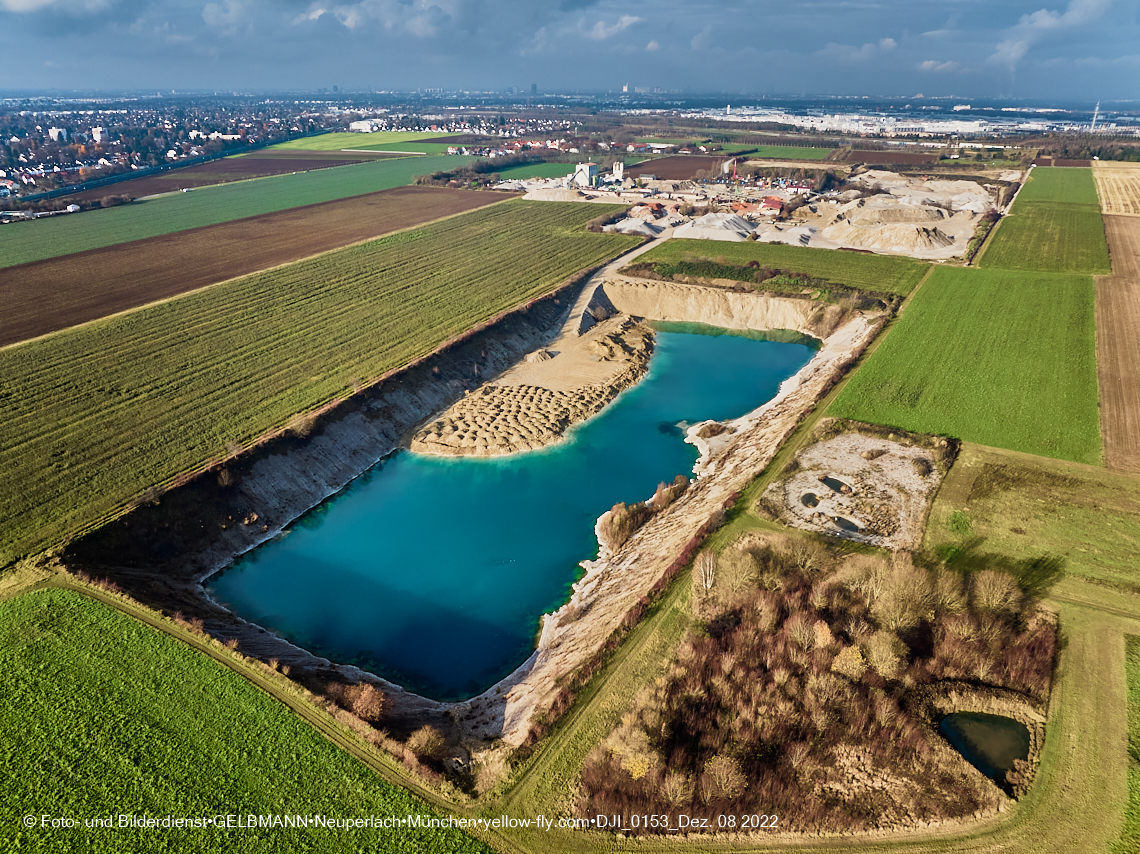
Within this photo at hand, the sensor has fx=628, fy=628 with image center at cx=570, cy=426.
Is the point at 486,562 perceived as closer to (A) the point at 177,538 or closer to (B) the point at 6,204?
(A) the point at 177,538

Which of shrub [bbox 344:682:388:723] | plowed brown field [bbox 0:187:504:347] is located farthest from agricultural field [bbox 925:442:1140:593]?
plowed brown field [bbox 0:187:504:347]

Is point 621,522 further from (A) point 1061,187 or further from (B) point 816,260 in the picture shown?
(A) point 1061,187

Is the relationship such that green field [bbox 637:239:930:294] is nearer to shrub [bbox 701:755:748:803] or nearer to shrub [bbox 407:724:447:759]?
shrub [bbox 701:755:748:803]

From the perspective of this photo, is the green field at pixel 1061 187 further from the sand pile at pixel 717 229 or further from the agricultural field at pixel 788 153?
the sand pile at pixel 717 229

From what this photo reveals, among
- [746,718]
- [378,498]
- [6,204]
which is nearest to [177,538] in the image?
[378,498]

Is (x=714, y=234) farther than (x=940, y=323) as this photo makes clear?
Yes

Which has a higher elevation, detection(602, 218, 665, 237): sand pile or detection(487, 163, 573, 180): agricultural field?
detection(487, 163, 573, 180): agricultural field

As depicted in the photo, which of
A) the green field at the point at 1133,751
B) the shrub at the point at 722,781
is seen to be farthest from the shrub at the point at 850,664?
the green field at the point at 1133,751
